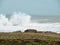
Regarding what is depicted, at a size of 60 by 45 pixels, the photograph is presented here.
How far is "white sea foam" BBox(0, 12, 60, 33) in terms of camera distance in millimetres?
956

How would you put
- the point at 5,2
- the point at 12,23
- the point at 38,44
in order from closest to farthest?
the point at 38,44
the point at 12,23
the point at 5,2

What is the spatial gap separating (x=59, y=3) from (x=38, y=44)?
1.66 ft

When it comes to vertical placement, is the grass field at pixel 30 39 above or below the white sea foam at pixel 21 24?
below

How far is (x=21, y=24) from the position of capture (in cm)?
103

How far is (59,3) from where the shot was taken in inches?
45.4

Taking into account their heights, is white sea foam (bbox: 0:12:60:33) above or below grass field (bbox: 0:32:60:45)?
above

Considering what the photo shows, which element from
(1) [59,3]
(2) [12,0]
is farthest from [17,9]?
(1) [59,3]

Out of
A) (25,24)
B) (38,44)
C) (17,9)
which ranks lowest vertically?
(38,44)

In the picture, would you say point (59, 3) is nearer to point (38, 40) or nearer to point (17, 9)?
point (17, 9)

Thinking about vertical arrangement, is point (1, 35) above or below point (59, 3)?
below

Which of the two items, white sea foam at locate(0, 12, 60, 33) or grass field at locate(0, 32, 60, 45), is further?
white sea foam at locate(0, 12, 60, 33)

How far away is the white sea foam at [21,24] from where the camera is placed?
3.14 ft

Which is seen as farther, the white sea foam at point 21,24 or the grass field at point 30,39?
the white sea foam at point 21,24

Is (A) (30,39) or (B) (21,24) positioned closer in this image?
(A) (30,39)
